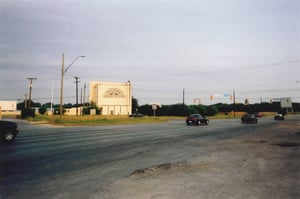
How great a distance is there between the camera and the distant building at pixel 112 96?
79125 mm

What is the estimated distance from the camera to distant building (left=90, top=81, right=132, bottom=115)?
79125 millimetres

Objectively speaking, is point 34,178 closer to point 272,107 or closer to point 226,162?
point 226,162

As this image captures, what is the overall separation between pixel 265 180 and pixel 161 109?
80.2 metres

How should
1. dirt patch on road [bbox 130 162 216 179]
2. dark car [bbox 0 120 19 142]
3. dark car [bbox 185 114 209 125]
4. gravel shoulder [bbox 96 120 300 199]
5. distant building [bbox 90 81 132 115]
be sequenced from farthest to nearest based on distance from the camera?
distant building [bbox 90 81 132 115], dark car [bbox 185 114 209 125], dark car [bbox 0 120 19 142], dirt patch on road [bbox 130 162 216 179], gravel shoulder [bbox 96 120 300 199]

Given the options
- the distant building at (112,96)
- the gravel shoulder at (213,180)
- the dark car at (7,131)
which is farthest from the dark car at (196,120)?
the distant building at (112,96)

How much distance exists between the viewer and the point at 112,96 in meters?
81.2

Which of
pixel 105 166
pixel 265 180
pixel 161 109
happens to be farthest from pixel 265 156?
pixel 161 109

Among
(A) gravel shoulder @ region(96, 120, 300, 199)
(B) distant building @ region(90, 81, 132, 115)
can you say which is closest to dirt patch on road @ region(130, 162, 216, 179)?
(A) gravel shoulder @ region(96, 120, 300, 199)

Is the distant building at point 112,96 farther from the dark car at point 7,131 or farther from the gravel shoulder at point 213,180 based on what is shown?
the gravel shoulder at point 213,180

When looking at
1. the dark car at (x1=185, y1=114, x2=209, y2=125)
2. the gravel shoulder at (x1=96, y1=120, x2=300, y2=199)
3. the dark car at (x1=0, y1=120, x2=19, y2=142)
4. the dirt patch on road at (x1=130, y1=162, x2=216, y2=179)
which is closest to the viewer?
the gravel shoulder at (x1=96, y1=120, x2=300, y2=199)

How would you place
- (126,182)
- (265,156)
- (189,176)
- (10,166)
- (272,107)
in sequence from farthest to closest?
(272,107) < (265,156) < (10,166) < (189,176) < (126,182)

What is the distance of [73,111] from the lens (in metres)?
91.9

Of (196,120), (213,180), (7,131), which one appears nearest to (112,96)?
(196,120)

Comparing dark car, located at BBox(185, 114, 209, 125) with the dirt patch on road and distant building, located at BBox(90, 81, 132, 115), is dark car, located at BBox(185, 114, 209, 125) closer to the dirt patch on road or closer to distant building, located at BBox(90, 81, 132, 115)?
the dirt patch on road
